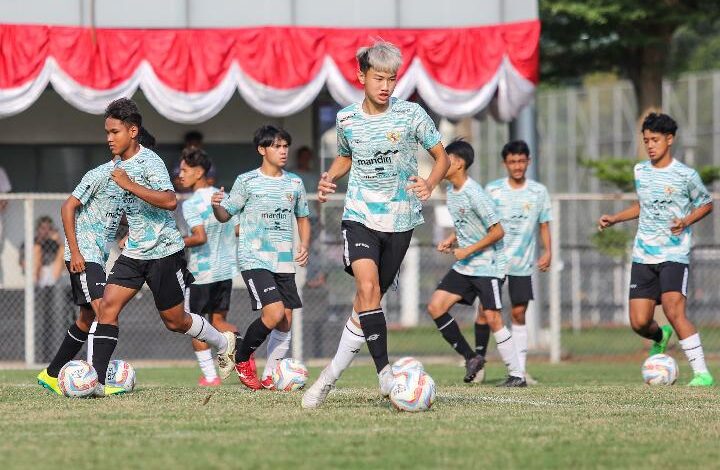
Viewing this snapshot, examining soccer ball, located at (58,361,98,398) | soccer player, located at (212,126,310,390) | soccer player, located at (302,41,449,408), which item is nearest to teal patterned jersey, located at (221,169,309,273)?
soccer player, located at (212,126,310,390)

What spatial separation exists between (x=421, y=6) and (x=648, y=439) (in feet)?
36.2

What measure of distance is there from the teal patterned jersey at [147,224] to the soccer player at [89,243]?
58 cm

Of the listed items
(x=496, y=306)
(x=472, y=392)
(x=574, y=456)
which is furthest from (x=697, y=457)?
(x=496, y=306)

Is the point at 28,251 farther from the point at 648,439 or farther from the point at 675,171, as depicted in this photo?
the point at 648,439

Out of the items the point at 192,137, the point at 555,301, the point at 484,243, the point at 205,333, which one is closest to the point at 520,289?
the point at 484,243

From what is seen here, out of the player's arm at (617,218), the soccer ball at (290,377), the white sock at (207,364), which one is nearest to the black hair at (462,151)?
the player's arm at (617,218)

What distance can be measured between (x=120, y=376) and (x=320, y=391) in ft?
7.26

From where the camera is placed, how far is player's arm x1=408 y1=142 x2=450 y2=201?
8.34m

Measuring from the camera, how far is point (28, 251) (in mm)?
16516

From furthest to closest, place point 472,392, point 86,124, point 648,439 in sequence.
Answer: point 86,124 < point 472,392 < point 648,439

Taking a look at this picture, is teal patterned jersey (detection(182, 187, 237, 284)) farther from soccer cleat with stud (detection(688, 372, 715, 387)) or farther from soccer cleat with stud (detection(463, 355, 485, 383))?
soccer cleat with stud (detection(688, 372, 715, 387))

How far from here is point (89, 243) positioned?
10820 millimetres

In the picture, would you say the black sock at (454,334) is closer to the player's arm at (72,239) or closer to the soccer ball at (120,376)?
the soccer ball at (120,376)

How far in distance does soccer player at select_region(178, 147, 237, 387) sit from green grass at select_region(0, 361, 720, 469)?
218cm
